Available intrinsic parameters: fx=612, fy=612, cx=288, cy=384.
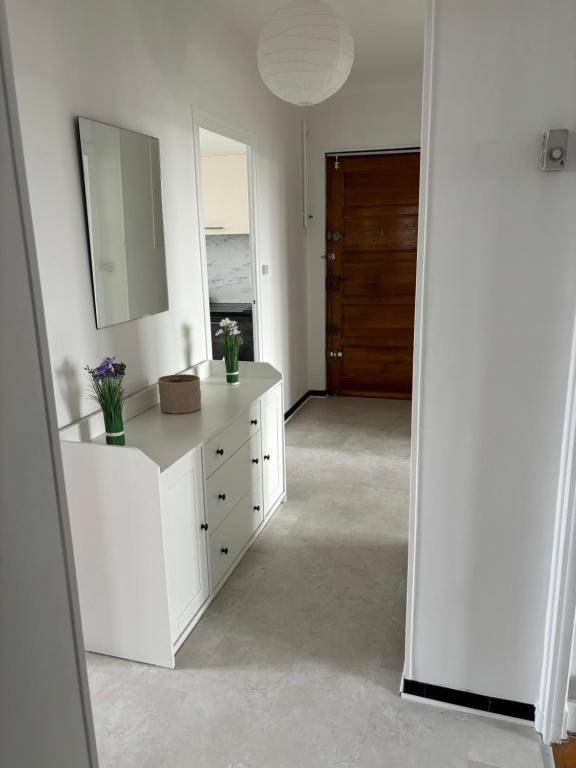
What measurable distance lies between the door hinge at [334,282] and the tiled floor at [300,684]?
8.87 feet

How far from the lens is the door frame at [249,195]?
3.18 metres

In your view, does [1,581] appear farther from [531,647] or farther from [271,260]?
[271,260]

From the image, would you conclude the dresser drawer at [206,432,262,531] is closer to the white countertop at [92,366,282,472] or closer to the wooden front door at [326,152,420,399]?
the white countertop at [92,366,282,472]

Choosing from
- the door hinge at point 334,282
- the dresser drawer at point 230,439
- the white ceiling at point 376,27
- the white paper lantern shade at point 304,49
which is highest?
the white ceiling at point 376,27

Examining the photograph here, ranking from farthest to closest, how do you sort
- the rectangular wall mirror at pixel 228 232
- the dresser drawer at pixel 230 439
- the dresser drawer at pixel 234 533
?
the rectangular wall mirror at pixel 228 232 < the dresser drawer at pixel 234 533 < the dresser drawer at pixel 230 439

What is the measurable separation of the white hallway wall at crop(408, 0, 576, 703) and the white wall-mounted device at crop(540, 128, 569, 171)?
0.03m

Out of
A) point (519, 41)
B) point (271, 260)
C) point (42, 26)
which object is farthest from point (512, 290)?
point (271, 260)

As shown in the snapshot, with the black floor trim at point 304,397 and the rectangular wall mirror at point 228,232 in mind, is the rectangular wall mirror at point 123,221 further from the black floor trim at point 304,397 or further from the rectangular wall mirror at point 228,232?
the black floor trim at point 304,397

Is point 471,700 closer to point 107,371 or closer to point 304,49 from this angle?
point 107,371

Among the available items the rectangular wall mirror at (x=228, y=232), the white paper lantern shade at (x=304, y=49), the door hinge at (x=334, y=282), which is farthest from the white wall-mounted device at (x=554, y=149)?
the door hinge at (x=334, y=282)

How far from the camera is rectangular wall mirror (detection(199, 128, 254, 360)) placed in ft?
15.9

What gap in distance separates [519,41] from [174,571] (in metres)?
1.93

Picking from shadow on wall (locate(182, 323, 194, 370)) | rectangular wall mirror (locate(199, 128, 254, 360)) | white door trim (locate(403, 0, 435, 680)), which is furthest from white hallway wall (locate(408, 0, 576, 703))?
rectangular wall mirror (locate(199, 128, 254, 360))

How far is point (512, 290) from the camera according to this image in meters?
1.67
